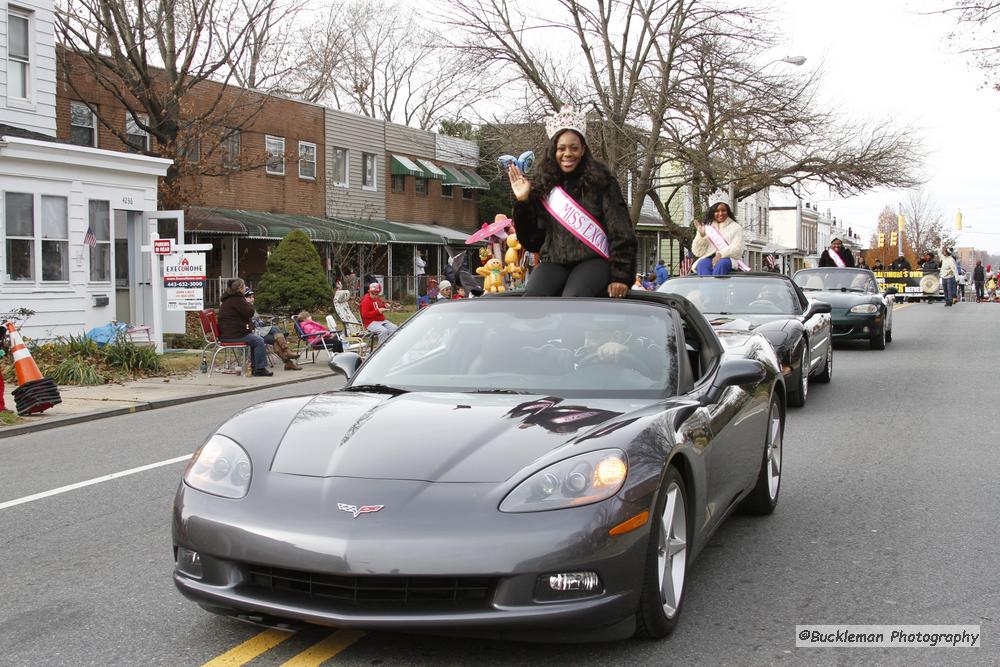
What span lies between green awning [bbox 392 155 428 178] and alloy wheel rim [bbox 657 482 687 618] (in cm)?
3545

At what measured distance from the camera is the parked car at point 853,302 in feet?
55.4

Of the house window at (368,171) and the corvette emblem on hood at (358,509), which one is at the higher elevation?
the house window at (368,171)

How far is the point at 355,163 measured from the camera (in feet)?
123

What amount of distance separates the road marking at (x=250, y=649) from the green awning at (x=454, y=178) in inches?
1470

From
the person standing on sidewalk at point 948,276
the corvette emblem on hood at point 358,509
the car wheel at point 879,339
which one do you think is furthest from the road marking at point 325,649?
the person standing on sidewalk at point 948,276

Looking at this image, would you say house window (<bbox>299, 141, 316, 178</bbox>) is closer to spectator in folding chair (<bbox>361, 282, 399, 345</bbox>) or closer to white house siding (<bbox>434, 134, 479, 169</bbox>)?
white house siding (<bbox>434, 134, 479, 169</bbox>)

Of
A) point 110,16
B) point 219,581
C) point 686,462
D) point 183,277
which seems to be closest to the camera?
point 219,581

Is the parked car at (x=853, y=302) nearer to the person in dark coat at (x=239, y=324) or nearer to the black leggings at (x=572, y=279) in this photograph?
the person in dark coat at (x=239, y=324)

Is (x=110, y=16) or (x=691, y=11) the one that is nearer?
(x=110, y=16)

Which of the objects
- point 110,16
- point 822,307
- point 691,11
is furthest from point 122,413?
point 691,11

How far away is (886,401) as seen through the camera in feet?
36.6

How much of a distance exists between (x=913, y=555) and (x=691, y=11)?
2927 centimetres

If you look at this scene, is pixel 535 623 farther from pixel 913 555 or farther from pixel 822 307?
pixel 822 307

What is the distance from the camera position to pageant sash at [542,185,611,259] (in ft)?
20.7
